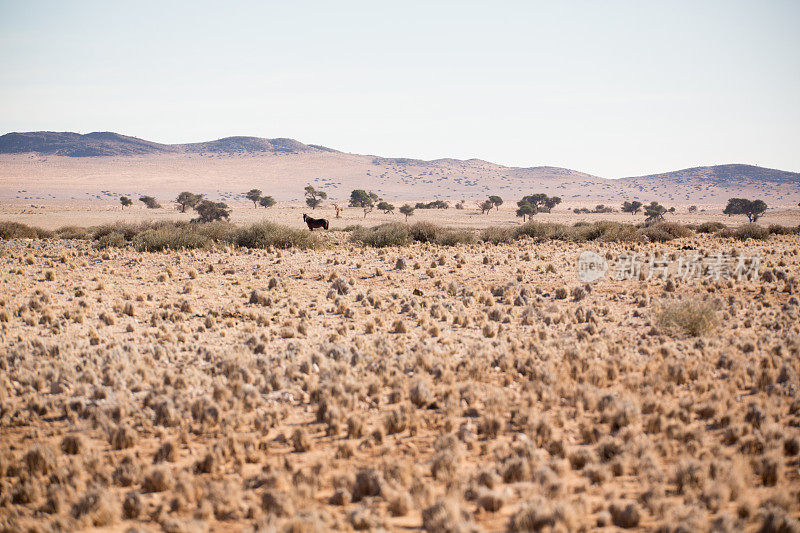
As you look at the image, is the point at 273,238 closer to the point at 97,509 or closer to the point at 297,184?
the point at 97,509

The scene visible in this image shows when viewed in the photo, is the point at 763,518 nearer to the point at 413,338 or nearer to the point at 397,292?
the point at 413,338

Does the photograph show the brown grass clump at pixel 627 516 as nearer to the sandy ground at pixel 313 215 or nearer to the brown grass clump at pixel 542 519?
the brown grass clump at pixel 542 519

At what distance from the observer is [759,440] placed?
19.4ft

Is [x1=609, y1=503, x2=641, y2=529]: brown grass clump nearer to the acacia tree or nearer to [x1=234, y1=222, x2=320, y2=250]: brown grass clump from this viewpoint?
[x1=234, y1=222, x2=320, y2=250]: brown grass clump

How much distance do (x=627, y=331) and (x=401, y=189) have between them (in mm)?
158657

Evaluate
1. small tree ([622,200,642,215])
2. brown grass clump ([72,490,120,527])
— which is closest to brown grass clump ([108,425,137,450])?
brown grass clump ([72,490,120,527])

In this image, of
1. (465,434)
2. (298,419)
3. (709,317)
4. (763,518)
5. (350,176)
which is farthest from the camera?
(350,176)

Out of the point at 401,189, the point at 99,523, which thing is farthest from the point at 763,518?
the point at 401,189

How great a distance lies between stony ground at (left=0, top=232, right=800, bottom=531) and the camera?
191 inches

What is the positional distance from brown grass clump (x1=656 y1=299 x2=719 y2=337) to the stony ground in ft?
0.20

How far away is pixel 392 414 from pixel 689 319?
25.5ft

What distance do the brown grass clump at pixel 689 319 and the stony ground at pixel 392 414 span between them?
62 mm

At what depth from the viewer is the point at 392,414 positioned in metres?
6.82

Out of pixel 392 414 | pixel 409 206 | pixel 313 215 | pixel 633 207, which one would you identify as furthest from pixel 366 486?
pixel 633 207
